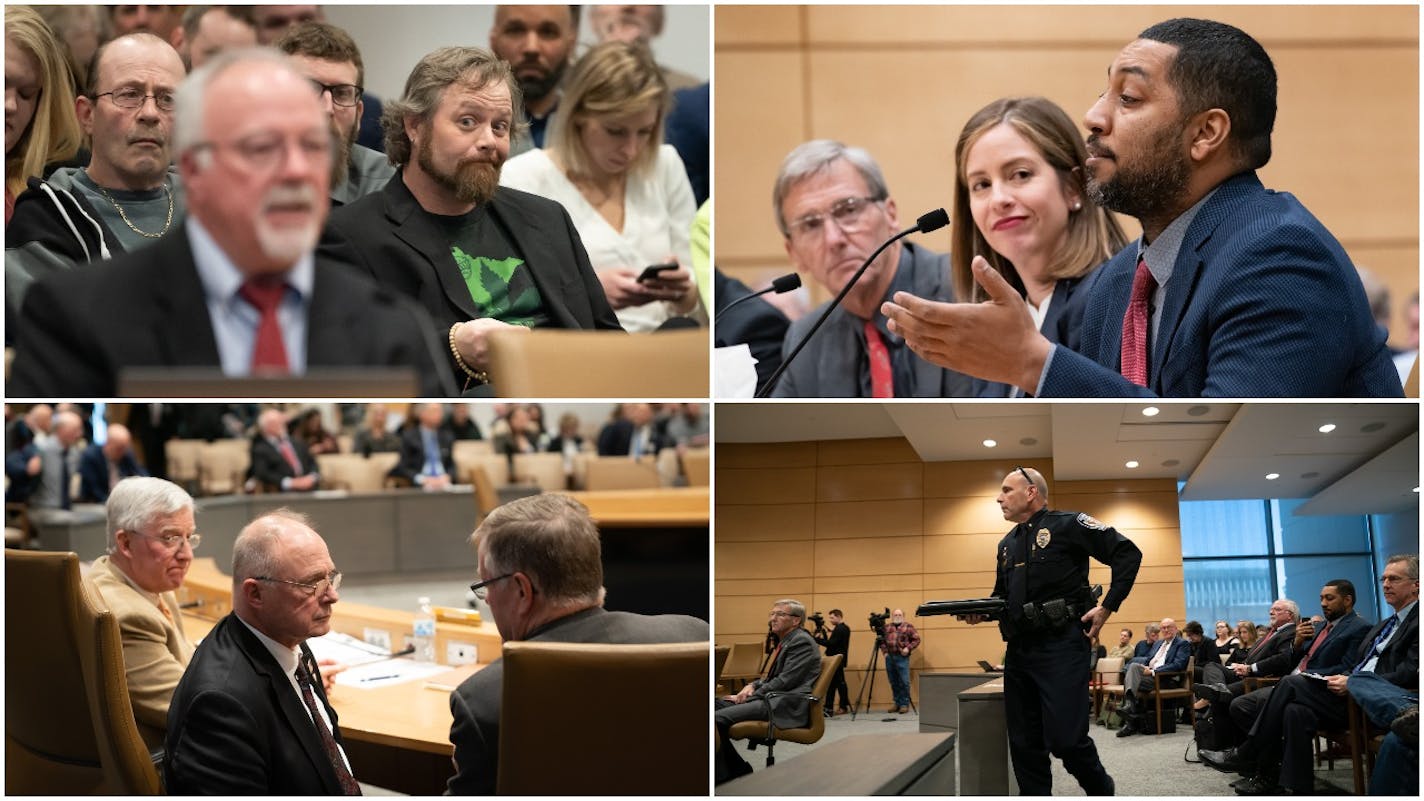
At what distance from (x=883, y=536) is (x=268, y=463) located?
5.54m

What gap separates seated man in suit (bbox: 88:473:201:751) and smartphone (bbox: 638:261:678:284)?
1216 mm

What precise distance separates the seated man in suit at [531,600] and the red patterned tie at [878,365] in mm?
745

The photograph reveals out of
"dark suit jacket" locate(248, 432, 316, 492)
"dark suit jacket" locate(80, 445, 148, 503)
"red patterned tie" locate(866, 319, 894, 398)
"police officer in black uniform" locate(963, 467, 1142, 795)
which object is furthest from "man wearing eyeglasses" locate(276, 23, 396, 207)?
"dark suit jacket" locate(248, 432, 316, 492)

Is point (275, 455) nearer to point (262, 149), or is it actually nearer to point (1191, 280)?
point (262, 149)

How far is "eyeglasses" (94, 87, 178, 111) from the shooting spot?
294 cm

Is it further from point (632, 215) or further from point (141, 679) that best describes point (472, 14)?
point (141, 679)

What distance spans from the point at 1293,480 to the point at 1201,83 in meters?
0.90

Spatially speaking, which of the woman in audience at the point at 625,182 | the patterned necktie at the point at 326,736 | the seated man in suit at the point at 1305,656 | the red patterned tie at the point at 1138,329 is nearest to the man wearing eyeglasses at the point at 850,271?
the woman in audience at the point at 625,182

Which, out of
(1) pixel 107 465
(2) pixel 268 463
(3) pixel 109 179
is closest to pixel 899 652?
(3) pixel 109 179

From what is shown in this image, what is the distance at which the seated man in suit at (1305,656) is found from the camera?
2.92 meters

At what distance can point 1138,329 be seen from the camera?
289 cm

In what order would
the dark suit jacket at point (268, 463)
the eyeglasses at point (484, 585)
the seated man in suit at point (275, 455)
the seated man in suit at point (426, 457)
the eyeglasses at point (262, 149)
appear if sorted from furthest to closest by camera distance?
the seated man in suit at point (426, 457) < the dark suit jacket at point (268, 463) < the seated man in suit at point (275, 455) < the eyeglasses at point (484, 585) < the eyeglasses at point (262, 149)

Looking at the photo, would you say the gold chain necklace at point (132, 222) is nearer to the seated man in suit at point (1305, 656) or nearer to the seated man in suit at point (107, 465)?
the seated man in suit at point (107, 465)

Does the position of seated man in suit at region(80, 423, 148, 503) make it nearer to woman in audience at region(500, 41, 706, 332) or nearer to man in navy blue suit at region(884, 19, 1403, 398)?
woman in audience at region(500, 41, 706, 332)
